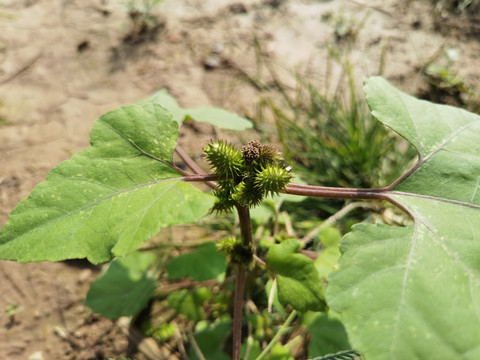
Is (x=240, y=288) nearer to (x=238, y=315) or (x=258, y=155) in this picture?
A: (x=238, y=315)

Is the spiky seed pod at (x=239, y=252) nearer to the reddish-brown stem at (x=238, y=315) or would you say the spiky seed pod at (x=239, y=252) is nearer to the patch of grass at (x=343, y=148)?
the reddish-brown stem at (x=238, y=315)

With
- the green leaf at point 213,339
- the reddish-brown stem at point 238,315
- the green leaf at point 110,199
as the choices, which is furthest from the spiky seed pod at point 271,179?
the green leaf at point 213,339

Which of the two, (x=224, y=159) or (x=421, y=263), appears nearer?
(x=421, y=263)

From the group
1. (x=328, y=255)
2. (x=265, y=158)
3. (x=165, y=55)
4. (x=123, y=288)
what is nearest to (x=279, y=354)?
(x=328, y=255)

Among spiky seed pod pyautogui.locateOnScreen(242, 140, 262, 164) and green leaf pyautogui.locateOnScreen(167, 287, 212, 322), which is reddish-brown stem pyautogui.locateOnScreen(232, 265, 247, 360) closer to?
green leaf pyautogui.locateOnScreen(167, 287, 212, 322)

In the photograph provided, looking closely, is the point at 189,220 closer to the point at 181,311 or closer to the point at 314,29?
the point at 181,311

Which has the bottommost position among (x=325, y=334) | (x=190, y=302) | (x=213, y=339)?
(x=213, y=339)

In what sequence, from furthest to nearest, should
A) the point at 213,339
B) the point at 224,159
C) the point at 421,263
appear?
the point at 213,339, the point at 224,159, the point at 421,263
